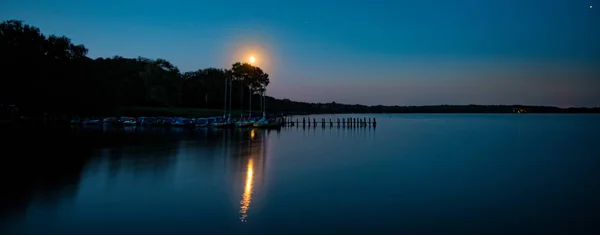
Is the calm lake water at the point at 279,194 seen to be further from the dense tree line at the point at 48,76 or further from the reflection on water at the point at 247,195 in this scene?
the dense tree line at the point at 48,76

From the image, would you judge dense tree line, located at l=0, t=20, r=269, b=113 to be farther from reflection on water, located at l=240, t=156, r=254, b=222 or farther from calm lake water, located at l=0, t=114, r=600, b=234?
reflection on water, located at l=240, t=156, r=254, b=222

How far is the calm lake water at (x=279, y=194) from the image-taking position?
1406cm

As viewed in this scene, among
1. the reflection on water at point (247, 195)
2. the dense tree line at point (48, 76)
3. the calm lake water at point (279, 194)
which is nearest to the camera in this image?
the calm lake water at point (279, 194)

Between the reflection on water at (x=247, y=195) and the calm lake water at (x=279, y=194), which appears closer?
the calm lake water at (x=279, y=194)

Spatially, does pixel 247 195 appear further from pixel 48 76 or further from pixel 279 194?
pixel 48 76

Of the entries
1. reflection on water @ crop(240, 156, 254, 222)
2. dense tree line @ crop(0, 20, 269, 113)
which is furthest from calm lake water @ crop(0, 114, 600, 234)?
dense tree line @ crop(0, 20, 269, 113)

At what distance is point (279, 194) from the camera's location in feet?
62.2

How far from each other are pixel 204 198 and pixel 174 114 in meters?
70.2

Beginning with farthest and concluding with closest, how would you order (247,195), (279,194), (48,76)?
1. (48,76)
2. (279,194)
3. (247,195)

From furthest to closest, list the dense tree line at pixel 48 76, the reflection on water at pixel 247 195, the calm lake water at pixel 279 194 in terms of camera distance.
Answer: the dense tree line at pixel 48 76, the reflection on water at pixel 247 195, the calm lake water at pixel 279 194

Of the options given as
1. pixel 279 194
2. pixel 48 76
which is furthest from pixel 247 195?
pixel 48 76

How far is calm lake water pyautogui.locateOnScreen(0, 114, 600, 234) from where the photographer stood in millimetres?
14062

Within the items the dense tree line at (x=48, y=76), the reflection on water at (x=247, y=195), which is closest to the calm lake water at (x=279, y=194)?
the reflection on water at (x=247, y=195)

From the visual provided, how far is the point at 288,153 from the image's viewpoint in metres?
35.5
